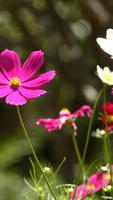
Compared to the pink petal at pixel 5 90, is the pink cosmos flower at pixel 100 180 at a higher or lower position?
lower

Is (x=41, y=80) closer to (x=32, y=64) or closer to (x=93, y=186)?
(x=32, y=64)

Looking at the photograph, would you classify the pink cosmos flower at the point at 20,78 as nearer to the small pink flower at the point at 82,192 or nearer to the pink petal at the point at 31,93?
A: the pink petal at the point at 31,93

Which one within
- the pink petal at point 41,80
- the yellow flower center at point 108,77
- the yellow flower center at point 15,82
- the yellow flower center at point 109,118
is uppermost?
the yellow flower center at point 15,82

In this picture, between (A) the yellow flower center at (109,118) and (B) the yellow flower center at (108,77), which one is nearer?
(B) the yellow flower center at (108,77)

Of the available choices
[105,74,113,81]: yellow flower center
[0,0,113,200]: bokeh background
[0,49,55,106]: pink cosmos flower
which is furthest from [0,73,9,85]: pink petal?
[0,0,113,200]: bokeh background

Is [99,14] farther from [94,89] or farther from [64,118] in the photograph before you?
[64,118]

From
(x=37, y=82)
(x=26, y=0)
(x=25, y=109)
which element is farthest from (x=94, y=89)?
(x=37, y=82)

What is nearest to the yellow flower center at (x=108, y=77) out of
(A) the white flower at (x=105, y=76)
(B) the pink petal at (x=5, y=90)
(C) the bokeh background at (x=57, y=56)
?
(A) the white flower at (x=105, y=76)
